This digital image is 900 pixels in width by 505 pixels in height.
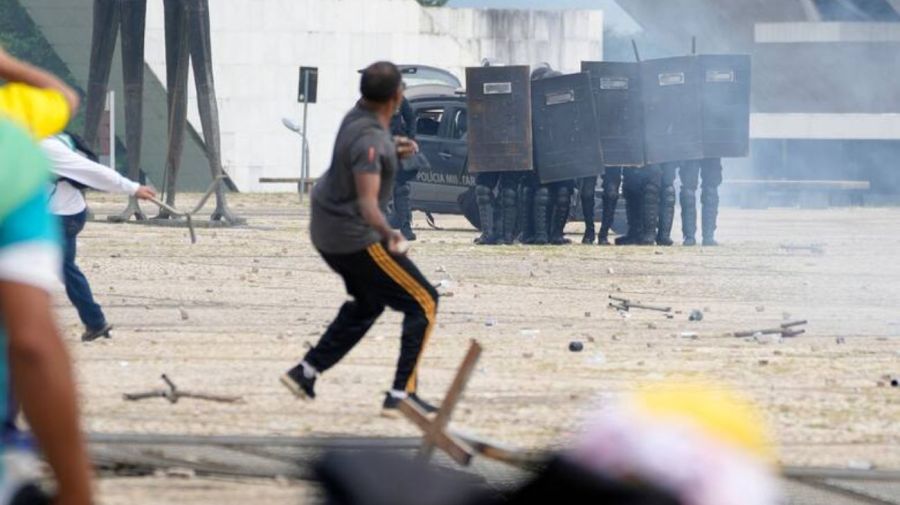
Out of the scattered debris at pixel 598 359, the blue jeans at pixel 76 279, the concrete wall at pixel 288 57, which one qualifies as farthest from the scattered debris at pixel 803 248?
the concrete wall at pixel 288 57

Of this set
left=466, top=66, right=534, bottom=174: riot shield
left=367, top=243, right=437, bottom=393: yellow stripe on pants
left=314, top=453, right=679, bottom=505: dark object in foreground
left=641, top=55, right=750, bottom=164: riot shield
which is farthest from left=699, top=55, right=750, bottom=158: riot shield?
left=314, top=453, right=679, bottom=505: dark object in foreground

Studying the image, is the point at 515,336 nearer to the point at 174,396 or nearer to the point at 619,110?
the point at 174,396

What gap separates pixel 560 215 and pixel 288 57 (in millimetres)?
21385

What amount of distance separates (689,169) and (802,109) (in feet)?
73.5

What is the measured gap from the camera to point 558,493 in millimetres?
2070

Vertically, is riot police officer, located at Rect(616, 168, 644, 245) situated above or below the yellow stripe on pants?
below

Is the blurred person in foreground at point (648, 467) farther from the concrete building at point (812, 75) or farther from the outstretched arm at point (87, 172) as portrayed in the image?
the concrete building at point (812, 75)

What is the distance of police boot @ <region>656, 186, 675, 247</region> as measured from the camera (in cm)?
2175

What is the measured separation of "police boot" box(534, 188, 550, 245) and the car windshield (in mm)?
15165

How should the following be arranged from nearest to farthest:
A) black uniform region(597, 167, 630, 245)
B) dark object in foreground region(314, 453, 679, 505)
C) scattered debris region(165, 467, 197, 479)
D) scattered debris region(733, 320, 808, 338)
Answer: dark object in foreground region(314, 453, 679, 505) → scattered debris region(165, 467, 197, 479) → scattered debris region(733, 320, 808, 338) → black uniform region(597, 167, 630, 245)

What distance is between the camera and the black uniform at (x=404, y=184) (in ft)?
68.6

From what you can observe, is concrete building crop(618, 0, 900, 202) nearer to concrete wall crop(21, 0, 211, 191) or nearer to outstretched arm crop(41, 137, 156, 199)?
concrete wall crop(21, 0, 211, 191)

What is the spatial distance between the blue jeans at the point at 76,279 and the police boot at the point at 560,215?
34.4 ft

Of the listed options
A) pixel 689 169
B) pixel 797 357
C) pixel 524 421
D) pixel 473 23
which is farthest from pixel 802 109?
pixel 524 421
